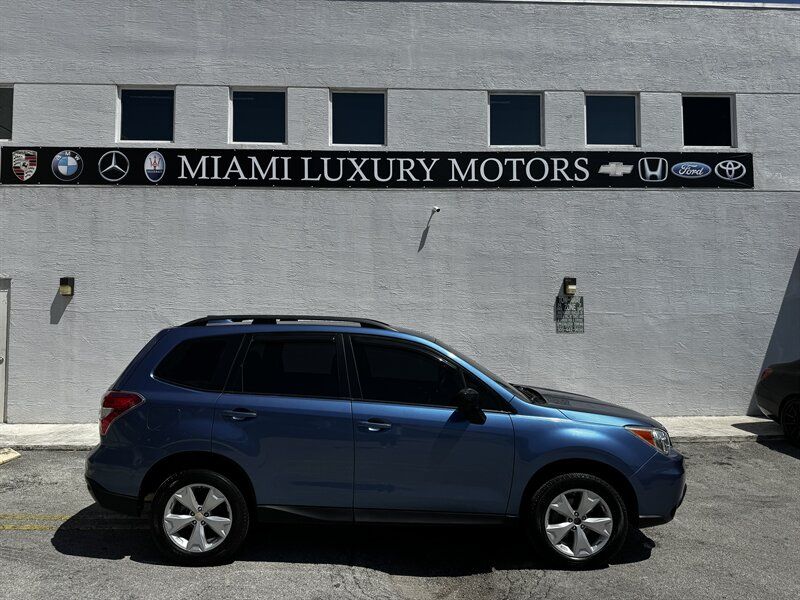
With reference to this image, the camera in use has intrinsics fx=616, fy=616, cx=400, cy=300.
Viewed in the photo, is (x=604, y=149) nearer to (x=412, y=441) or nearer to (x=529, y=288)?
(x=529, y=288)

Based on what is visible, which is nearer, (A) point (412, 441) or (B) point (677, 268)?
(A) point (412, 441)

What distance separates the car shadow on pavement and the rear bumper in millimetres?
422

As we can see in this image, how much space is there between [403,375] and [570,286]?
5957 mm

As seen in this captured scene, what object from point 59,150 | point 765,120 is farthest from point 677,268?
point 59,150

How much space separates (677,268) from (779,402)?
2614 mm

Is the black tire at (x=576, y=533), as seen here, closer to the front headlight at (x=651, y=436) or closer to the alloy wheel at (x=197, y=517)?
the front headlight at (x=651, y=436)

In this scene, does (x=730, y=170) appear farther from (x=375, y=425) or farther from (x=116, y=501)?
(x=116, y=501)

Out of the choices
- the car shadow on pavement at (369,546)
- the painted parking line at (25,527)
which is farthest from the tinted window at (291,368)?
the painted parking line at (25,527)

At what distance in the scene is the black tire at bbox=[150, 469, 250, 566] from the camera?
445 centimetres

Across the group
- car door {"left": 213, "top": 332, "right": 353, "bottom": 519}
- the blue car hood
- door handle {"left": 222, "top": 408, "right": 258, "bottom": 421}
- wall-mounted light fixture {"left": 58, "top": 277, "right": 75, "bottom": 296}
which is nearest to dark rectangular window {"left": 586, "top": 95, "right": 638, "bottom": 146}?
the blue car hood

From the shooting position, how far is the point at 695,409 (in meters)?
10.1

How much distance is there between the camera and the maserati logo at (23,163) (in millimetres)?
9820

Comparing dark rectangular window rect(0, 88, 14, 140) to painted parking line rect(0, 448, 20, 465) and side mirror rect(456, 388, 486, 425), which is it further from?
side mirror rect(456, 388, 486, 425)

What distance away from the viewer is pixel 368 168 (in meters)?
10.0
